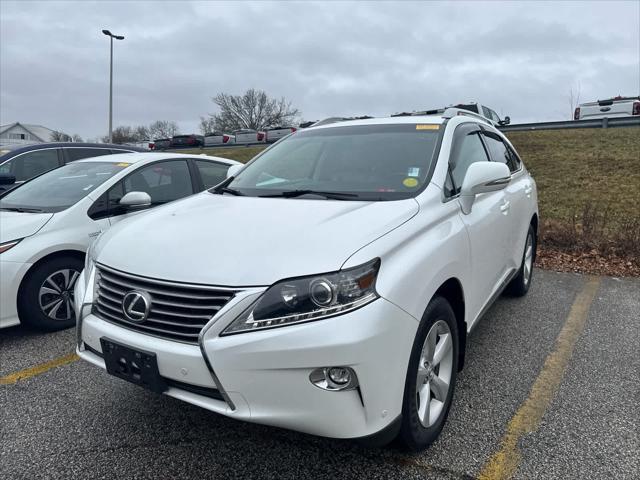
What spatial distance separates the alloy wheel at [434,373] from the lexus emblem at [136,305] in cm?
125

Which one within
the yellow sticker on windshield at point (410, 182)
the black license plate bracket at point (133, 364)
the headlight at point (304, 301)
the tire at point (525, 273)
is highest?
the yellow sticker on windshield at point (410, 182)

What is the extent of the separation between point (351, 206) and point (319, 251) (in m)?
0.56

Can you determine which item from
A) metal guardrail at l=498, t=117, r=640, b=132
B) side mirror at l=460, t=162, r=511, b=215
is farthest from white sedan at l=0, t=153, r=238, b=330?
metal guardrail at l=498, t=117, r=640, b=132

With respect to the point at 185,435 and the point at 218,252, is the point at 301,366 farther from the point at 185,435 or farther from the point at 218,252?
the point at 185,435

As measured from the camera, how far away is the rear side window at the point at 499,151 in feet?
13.1

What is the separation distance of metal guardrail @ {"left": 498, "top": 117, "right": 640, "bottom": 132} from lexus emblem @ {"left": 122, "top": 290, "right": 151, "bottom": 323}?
17.6 metres

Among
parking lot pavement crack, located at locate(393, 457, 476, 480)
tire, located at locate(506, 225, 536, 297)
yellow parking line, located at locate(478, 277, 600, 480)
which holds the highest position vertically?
tire, located at locate(506, 225, 536, 297)

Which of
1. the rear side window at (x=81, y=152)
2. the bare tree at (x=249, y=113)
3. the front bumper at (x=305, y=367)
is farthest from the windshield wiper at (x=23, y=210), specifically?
the bare tree at (x=249, y=113)

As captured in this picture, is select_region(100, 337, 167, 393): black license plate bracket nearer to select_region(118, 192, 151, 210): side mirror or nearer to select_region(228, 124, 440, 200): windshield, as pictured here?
select_region(228, 124, 440, 200): windshield

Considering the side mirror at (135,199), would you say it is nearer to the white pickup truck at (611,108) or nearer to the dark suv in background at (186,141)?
the white pickup truck at (611,108)

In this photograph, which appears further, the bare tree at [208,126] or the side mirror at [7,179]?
the bare tree at [208,126]

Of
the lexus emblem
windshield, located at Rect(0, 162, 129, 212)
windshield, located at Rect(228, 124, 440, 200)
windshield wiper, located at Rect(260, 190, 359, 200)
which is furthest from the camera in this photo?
windshield, located at Rect(0, 162, 129, 212)

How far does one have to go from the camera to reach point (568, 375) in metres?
3.21

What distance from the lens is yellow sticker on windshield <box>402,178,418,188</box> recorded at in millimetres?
2711
